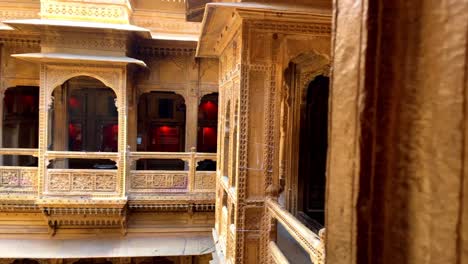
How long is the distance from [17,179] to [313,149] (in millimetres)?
6296

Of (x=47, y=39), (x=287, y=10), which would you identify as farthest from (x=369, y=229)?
(x=47, y=39)

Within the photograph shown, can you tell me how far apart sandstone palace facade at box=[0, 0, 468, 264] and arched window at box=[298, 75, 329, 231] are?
0.10ft

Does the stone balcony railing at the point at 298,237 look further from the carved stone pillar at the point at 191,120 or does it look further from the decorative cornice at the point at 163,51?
the decorative cornice at the point at 163,51

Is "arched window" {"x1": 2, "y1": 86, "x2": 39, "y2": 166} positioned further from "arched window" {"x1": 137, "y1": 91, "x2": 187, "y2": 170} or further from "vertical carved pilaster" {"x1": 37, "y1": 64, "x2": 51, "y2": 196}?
"vertical carved pilaster" {"x1": 37, "y1": 64, "x2": 51, "y2": 196}

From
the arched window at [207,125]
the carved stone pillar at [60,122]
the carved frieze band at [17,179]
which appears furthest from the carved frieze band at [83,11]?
the arched window at [207,125]

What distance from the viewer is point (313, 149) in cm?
689

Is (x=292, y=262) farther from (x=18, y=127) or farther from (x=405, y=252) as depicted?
(x=18, y=127)

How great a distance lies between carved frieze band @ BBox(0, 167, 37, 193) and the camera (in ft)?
24.1

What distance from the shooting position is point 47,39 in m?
7.57

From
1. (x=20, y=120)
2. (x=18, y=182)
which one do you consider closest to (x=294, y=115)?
(x=18, y=182)

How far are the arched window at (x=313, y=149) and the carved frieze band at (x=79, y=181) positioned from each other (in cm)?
400

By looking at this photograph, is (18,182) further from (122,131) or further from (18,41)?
(18,41)

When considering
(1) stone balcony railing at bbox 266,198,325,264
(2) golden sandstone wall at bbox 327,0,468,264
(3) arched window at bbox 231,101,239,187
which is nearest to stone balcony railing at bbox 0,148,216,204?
(3) arched window at bbox 231,101,239,187

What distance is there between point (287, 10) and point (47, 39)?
6.04 m
